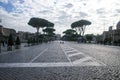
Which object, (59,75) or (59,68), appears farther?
(59,68)

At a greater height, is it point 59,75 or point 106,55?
point 59,75

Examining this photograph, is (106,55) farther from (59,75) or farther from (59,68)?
(59,75)

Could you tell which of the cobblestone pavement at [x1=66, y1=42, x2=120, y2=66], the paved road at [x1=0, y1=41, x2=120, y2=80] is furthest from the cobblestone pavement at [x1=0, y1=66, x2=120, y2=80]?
the cobblestone pavement at [x1=66, y1=42, x2=120, y2=66]

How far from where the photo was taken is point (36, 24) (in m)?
69.7

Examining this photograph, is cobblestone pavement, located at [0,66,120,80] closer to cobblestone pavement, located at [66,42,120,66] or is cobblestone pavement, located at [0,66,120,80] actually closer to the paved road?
the paved road

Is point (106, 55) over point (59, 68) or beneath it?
beneath

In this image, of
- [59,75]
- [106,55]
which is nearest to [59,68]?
[59,75]

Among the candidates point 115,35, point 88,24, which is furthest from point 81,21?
point 115,35

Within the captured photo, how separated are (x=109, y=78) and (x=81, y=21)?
8706cm

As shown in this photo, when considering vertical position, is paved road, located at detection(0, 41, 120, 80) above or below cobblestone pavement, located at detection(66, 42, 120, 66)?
above

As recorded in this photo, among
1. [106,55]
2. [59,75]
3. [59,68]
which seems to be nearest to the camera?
[59,75]

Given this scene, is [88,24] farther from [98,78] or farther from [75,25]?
[98,78]

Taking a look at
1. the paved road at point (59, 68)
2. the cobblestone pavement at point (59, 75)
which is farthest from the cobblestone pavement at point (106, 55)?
the cobblestone pavement at point (59, 75)

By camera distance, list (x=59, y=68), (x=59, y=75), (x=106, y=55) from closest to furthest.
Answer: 1. (x=59, y=75)
2. (x=59, y=68)
3. (x=106, y=55)
